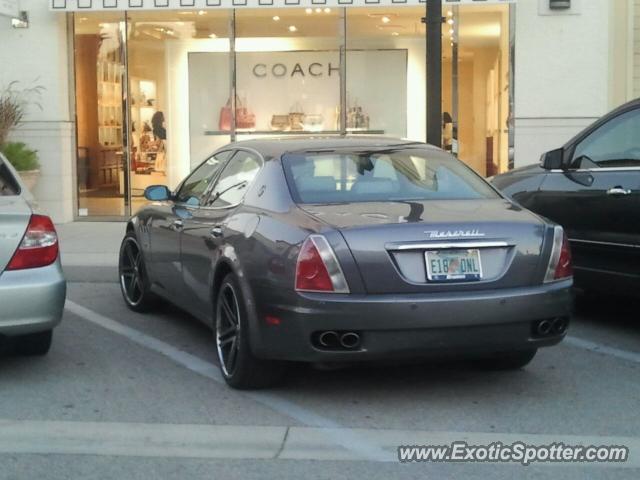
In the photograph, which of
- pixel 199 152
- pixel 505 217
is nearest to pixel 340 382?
pixel 505 217

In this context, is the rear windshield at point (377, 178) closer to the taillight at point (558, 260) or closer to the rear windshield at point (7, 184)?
Answer: the taillight at point (558, 260)

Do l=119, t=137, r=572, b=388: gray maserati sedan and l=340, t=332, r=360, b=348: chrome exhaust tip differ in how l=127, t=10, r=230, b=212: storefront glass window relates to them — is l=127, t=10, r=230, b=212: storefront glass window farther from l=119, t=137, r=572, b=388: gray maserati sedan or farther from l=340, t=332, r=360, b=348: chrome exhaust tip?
l=340, t=332, r=360, b=348: chrome exhaust tip

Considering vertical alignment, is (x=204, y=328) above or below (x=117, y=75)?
below

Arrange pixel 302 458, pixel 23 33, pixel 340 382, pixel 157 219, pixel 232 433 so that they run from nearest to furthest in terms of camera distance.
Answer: pixel 302 458 → pixel 232 433 → pixel 340 382 → pixel 157 219 → pixel 23 33

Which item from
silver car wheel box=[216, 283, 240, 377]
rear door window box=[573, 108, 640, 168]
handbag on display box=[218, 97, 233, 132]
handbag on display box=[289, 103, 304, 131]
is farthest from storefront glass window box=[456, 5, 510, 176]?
silver car wheel box=[216, 283, 240, 377]

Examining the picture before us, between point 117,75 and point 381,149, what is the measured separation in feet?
30.7

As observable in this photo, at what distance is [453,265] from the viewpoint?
5344 millimetres

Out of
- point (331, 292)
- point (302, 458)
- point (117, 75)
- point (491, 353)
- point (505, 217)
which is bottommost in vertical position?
point (302, 458)

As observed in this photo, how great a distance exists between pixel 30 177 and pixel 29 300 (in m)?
8.70

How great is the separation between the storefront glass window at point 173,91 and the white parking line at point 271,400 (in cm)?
724

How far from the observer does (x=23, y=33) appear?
47.7ft

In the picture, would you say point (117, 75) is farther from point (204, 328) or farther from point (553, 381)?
Answer: point (553, 381)

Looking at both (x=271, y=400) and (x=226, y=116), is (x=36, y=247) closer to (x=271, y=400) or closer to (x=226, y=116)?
(x=271, y=400)

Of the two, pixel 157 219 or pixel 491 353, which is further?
pixel 157 219
